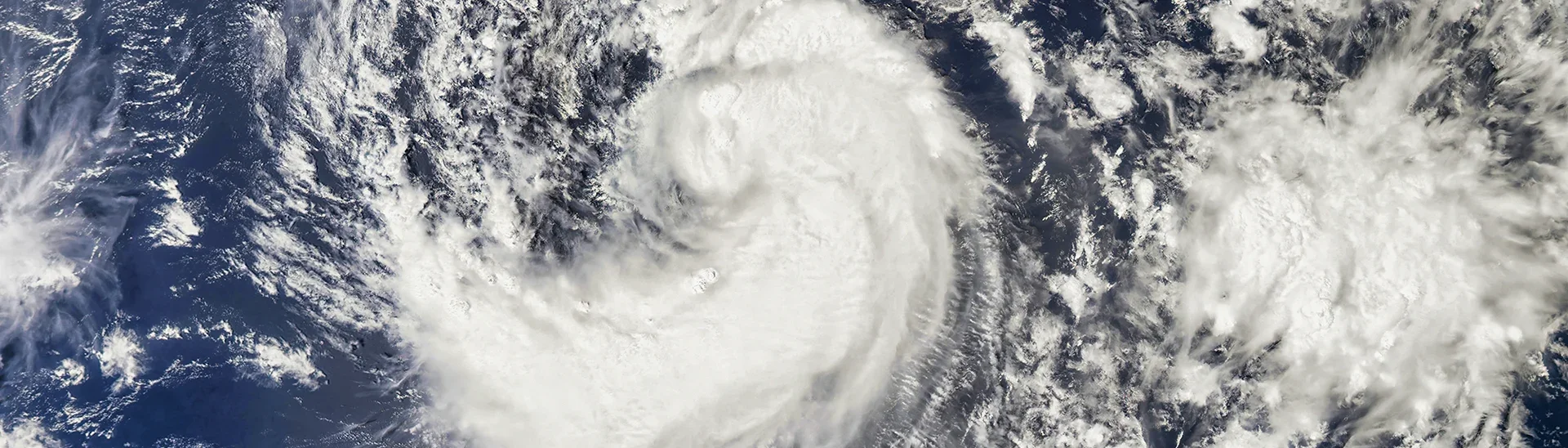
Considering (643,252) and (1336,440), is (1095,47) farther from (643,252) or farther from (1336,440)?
(643,252)

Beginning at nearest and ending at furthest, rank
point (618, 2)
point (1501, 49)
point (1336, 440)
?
point (1501, 49), point (1336, 440), point (618, 2)

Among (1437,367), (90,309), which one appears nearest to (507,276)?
(90,309)

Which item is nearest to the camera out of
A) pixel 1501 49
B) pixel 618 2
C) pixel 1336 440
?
pixel 1501 49

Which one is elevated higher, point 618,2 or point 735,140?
point 618,2

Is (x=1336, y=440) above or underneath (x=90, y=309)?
underneath

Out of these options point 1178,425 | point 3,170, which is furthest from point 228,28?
point 1178,425

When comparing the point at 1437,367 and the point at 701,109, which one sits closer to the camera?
the point at 1437,367

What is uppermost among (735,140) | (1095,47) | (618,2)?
(618,2)

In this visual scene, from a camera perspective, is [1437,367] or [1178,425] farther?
[1178,425]

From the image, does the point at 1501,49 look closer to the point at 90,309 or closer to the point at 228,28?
the point at 228,28
